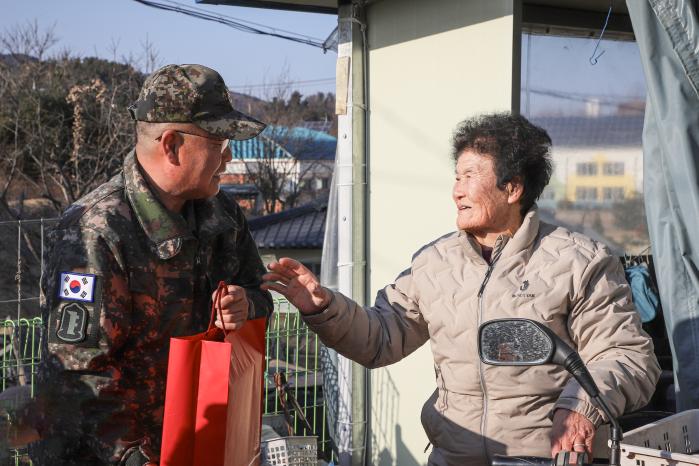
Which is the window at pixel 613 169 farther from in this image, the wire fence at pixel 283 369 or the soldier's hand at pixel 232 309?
the soldier's hand at pixel 232 309

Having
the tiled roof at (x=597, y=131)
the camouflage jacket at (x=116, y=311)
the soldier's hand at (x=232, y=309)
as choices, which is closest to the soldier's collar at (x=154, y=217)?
the camouflage jacket at (x=116, y=311)

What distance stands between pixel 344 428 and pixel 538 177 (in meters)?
3.95

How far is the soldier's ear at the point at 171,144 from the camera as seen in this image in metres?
2.81

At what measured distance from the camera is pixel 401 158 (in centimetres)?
→ 645

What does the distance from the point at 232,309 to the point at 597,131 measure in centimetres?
573

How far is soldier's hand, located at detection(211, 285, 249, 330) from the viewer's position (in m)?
2.72

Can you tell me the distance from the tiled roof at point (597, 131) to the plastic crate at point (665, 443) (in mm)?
4755

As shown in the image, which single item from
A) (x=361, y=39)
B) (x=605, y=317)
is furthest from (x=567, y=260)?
(x=361, y=39)

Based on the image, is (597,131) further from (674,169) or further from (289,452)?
(289,452)

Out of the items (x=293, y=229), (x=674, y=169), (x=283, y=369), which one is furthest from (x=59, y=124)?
(x=674, y=169)

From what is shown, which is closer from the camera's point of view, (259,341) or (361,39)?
(259,341)

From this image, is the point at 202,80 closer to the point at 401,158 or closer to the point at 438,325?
the point at 438,325

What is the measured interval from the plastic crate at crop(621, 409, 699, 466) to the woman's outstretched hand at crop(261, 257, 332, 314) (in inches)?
43.6

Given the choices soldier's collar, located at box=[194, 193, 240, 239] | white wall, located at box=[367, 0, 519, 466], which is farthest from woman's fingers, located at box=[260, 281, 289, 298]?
white wall, located at box=[367, 0, 519, 466]
